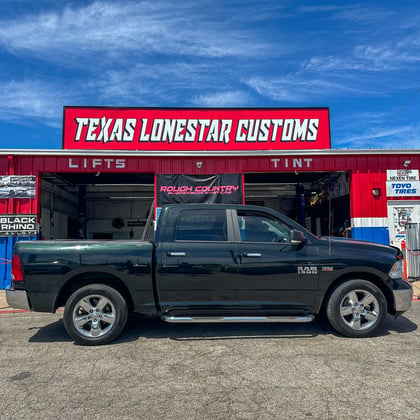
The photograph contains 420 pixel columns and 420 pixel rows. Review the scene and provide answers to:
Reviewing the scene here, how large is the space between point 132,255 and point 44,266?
1197 millimetres

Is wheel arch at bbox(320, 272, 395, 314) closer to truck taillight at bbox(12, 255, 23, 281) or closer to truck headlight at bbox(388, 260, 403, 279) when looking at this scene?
truck headlight at bbox(388, 260, 403, 279)

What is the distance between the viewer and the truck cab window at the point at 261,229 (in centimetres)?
544

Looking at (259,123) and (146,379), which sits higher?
(259,123)

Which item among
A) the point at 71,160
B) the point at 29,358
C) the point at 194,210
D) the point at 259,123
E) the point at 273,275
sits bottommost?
the point at 29,358

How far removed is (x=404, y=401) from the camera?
10.8ft

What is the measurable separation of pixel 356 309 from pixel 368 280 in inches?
20.0

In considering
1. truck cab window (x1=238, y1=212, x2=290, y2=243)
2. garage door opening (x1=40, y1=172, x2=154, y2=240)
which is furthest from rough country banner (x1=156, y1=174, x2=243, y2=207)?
truck cab window (x1=238, y1=212, x2=290, y2=243)

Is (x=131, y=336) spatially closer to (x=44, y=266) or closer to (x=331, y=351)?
(x=44, y=266)

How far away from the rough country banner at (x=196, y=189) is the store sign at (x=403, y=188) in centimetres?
470

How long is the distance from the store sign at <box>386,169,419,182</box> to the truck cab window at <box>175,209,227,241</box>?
8358 millimetres

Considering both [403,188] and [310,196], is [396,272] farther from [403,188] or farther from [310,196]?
[310,196]

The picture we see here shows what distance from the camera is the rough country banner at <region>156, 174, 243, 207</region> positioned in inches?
456

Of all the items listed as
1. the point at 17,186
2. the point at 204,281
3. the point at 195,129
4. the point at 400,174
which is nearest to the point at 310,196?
the point at 400,174

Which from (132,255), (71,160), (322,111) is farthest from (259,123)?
(132,255)
